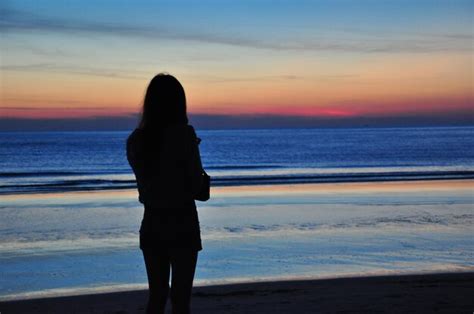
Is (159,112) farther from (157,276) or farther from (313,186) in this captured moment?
(313,186)

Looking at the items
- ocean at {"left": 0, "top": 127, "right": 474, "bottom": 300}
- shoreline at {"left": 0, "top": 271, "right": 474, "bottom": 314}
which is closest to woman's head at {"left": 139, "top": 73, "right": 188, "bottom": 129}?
shoreline at {"left": 0, "top": 271, "right": 474, "bottom": 314}

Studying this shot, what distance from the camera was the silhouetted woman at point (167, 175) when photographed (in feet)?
10.7

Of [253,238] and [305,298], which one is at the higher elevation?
[305,298]

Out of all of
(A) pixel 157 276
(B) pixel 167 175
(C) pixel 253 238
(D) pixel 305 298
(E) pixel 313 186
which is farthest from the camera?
(E) pixel 313 186

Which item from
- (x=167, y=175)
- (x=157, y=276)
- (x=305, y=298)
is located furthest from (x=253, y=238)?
(x=167, y=175)

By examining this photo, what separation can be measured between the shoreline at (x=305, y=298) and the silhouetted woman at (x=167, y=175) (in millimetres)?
3100

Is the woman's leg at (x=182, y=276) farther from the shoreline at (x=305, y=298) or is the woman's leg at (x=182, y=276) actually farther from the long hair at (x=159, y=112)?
the shoreline at (x=305, y=298)

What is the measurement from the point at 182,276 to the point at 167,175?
555 millimetres

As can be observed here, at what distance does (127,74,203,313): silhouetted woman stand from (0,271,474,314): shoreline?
122 inches

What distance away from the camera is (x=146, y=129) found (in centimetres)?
332

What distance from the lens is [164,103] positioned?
3.31 m

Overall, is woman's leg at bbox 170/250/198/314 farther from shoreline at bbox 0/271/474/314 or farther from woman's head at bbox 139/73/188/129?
shoreline at bbox 0/271/474/314

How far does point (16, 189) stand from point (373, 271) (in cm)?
1991

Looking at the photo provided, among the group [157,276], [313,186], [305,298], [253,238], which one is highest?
[157,276]
